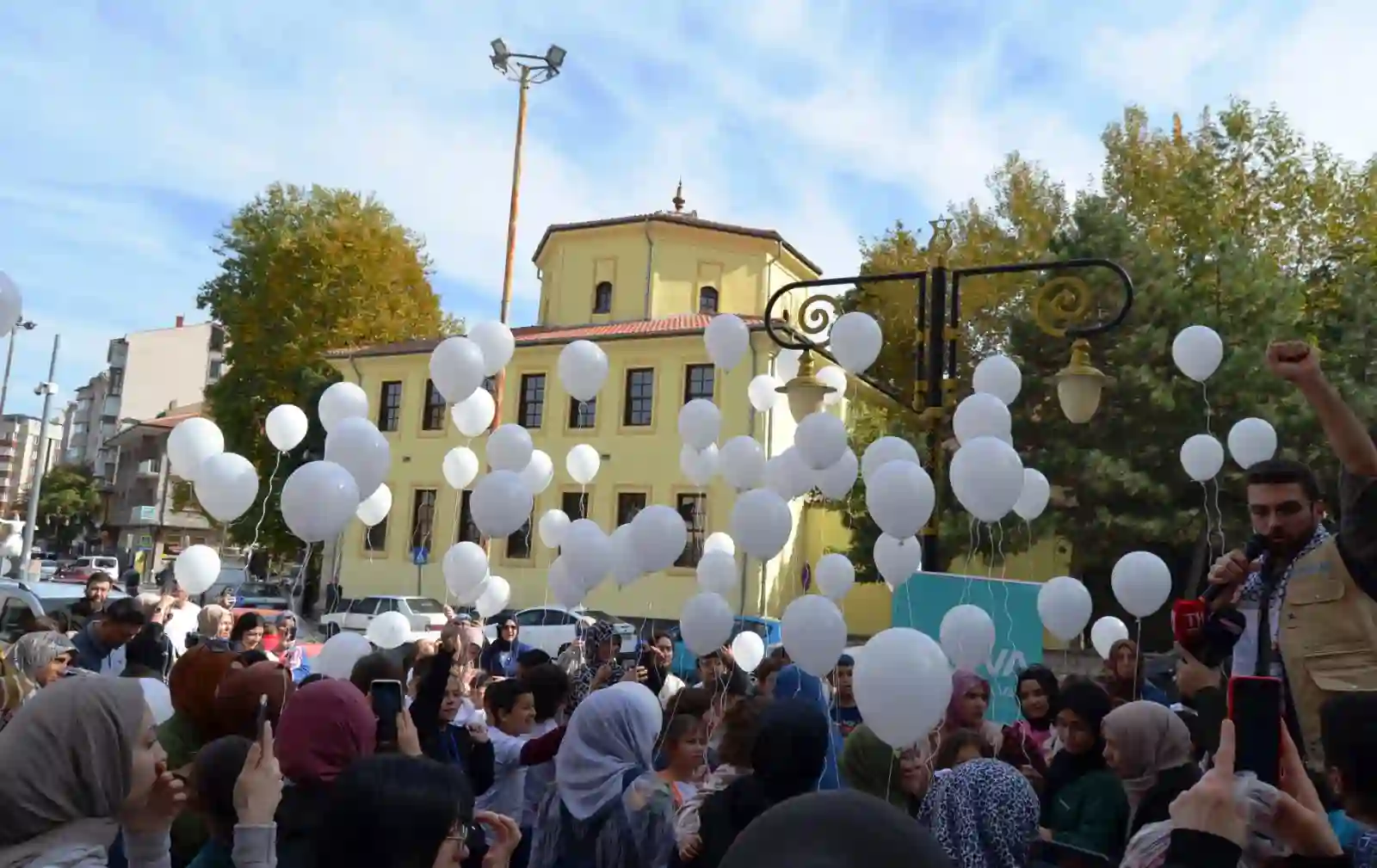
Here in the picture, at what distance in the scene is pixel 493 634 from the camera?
13.1 metres

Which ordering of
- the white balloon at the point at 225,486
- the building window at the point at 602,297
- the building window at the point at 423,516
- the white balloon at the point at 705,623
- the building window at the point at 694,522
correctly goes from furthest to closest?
1. the building window at the point at 602,297
2. the building window at the point at 423,516
3. the building window at the point at 694,522
4. the white balloon at the point at 225,486
5. the white balloon at the point at 705,623

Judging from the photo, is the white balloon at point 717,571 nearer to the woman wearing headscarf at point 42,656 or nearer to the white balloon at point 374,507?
the white balloon at point 374,507

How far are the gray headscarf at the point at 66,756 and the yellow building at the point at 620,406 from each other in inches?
870

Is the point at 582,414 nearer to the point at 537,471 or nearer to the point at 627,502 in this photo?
the point at 627,502

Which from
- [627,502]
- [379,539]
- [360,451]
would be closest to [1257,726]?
[360,451]

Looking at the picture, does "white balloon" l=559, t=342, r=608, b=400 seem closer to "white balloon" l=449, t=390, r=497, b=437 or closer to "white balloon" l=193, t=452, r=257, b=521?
"white balloon" l=449, t=390, r=497, b=437

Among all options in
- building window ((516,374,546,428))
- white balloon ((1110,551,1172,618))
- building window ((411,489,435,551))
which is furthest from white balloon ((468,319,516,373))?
building window ((411,489,435,551))

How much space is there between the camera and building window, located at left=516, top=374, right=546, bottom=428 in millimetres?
29312

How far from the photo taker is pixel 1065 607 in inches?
319

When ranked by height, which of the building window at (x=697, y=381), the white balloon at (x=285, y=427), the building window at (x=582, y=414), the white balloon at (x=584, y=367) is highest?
the building window at (x=697, y=381)

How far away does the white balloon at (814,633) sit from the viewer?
6176mm

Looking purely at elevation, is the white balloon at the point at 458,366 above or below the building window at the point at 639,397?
below

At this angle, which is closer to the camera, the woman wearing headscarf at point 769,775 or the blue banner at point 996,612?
the woman wearing headscarf at point 769,775

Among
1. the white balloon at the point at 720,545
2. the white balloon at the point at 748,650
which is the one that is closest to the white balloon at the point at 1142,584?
the white balloon at the point at 748,650
